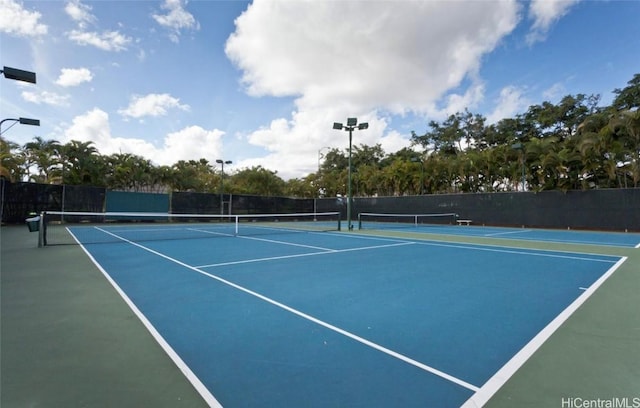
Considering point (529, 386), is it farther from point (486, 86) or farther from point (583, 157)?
point (486, 86)

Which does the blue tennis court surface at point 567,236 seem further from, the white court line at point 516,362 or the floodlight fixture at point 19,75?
the floodlight fixture at point 19,75

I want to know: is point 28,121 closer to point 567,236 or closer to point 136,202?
point 136,202

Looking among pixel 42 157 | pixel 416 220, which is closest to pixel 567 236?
pixel 416 220

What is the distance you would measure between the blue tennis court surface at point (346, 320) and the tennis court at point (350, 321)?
1 cm

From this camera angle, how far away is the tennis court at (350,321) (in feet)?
7.83

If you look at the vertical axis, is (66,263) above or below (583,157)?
below

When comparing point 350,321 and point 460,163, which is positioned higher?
point 460,163

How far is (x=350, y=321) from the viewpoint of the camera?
3705 mm

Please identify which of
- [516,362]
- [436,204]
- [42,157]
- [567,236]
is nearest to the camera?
[516,362]

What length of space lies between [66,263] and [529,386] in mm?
8522

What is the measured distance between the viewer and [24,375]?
253 centimetres

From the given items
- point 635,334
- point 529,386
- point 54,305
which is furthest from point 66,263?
point 635,334

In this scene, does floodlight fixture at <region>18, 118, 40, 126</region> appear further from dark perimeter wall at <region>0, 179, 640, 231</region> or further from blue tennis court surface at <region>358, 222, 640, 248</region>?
blue tennis court surface at <region>358, 222, 640, 248</region>

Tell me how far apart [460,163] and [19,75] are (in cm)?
2872
